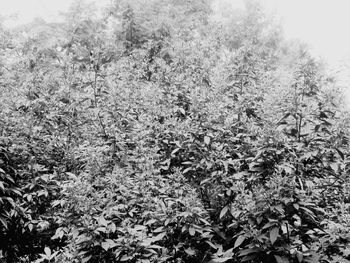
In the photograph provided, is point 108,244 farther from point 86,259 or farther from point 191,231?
point 191,231

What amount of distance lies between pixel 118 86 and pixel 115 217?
2.10 metres

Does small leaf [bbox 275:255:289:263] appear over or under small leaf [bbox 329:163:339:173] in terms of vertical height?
under

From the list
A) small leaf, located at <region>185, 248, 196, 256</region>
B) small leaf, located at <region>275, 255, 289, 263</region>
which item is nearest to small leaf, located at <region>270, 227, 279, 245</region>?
small leaf, located at <region>275, 255, 289, 263</region>

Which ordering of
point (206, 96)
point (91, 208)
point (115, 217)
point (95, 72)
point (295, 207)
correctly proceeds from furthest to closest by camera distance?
point (95, 72), point (206, 96), point (115, 217), point (91, 208), point (295, 207)

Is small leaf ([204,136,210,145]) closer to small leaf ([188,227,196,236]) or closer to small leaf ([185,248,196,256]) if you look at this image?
small leaf ([188,227,196,236])

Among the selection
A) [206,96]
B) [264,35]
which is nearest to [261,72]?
[206,96]

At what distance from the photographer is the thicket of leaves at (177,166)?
3.39 meters

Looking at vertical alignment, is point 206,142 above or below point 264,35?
below

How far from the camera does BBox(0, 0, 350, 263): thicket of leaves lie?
134 inches

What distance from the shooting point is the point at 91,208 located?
3.44 m

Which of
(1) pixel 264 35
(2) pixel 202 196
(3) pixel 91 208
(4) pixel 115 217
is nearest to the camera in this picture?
(3) pixel 91 208

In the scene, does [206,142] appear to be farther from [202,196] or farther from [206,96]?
[206,96]

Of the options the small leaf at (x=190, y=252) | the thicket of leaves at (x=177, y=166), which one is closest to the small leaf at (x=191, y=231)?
the thicket of leaves at (x=177, y=166)

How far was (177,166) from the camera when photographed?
4.66 metres
